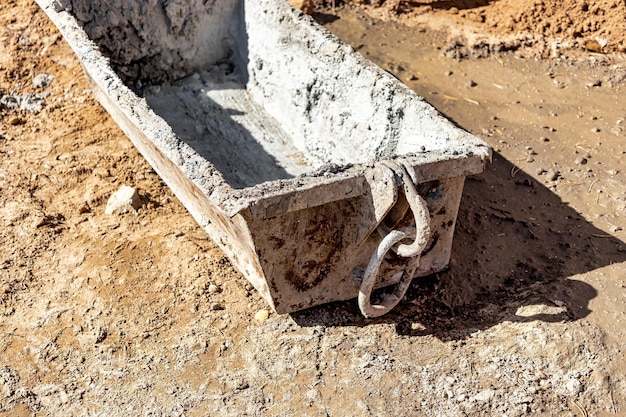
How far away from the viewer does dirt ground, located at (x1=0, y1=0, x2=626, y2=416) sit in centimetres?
353

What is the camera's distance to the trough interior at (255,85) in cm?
446

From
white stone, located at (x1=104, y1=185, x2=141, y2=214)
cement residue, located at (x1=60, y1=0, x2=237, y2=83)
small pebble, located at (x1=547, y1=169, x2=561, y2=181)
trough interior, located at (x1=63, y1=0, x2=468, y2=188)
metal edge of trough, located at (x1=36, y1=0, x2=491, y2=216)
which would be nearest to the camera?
metal edge of trough, located at (x1=36, y1=0, x2=491, y2=216)

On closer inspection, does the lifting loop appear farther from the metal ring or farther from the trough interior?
the trough interior

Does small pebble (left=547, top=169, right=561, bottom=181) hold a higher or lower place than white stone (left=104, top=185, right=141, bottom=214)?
lower

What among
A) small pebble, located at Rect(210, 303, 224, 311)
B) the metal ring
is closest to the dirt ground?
small pebble, located at Rect(210, 303, 224, 311)

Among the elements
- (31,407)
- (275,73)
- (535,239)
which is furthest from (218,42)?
(31,407)

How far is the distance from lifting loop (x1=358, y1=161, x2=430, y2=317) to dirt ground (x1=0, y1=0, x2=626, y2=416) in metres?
0.25

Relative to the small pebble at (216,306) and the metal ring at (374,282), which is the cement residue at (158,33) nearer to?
the small pebble at (216,306)

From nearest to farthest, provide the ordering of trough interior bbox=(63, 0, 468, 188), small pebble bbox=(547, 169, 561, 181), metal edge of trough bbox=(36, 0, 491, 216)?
metal edge of trough bbox=(36, 0, 491, 216), trough interior bbox=(63, 0, 468, 188), small pebble bbox=(547, 169, 561, 181)

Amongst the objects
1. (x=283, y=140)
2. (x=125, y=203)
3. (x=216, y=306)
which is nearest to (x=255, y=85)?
(x=283, y=140)

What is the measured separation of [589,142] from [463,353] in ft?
8.00

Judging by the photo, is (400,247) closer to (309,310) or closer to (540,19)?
(309,310)

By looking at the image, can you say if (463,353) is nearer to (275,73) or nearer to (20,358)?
(20,358)

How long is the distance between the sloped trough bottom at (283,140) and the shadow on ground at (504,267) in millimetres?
181
